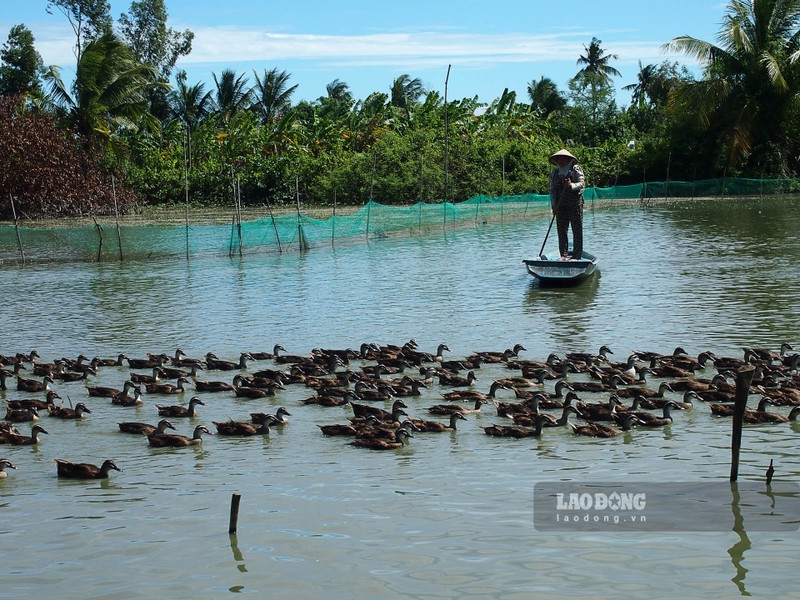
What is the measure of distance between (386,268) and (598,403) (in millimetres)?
18336

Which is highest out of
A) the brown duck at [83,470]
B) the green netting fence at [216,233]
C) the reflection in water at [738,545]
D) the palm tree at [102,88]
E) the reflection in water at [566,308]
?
the palm tree at [102,88]

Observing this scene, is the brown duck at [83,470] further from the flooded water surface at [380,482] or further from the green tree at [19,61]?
the green tree at [19,61]

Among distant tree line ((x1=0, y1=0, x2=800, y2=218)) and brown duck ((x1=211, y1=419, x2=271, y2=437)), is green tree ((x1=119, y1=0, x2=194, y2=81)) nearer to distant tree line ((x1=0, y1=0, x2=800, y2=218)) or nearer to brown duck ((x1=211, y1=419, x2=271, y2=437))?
distant tree line ((x1=0, y1=0, x2=800, y2=218))

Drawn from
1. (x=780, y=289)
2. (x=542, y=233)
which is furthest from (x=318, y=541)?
(x=542, y=233)

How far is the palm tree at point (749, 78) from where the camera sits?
56344mm

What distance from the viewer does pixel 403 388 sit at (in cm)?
1485

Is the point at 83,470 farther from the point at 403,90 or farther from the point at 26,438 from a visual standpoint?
the point at 403,90

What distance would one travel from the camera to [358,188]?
5628 centimetres

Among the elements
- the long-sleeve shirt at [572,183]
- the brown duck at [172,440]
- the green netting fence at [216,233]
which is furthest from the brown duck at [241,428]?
the green netting fence at [216,233]

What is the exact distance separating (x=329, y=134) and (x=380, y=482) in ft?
177

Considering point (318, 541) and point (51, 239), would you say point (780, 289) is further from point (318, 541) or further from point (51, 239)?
point (51, 239)

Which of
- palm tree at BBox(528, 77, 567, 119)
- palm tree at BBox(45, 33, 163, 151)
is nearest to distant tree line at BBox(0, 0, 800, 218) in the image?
palm tree at BBox(45, 33, 163, 151)

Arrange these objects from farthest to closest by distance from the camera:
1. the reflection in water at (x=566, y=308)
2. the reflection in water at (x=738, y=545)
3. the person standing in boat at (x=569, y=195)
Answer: the person standing in boat at (x=569, y=195), the reflection in water at (x=566, y=308), the reflection in water at (x=738, y=545)

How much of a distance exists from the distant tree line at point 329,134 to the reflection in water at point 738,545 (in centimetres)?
3763
